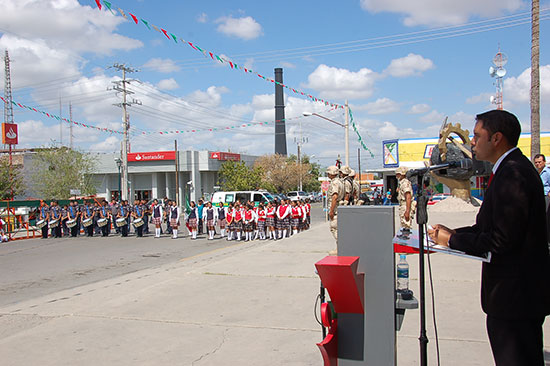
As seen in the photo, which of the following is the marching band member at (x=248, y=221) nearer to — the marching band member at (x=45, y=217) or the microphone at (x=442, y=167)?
the marching band member at (x=45, y=217)

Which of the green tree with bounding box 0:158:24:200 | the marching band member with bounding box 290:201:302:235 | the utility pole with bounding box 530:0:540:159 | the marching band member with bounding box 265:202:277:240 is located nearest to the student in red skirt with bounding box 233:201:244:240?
the marching band member with bounding box 265:202:277:240

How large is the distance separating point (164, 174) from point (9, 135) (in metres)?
16.6

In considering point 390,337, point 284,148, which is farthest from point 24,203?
point 284,148

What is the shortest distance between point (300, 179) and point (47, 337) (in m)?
57.0

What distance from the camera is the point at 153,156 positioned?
50906 millimetres

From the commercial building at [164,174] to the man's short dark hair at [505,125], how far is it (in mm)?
47806

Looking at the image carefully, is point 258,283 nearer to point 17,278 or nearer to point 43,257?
point 17,278

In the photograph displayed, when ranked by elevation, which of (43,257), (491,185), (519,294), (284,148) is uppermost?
(284,148)

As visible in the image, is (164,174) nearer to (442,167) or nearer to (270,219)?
(270,219)

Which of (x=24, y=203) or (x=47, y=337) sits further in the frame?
(x=24, y=203)

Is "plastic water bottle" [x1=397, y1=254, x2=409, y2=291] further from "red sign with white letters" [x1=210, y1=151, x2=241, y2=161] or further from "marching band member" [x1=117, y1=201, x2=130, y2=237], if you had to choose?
"red sign with white letters" [x1=210, y1=151, x2=241, y2=161]

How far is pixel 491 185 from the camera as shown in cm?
255

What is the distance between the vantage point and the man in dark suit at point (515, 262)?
2.38 meters

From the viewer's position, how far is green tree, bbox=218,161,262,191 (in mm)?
49844
